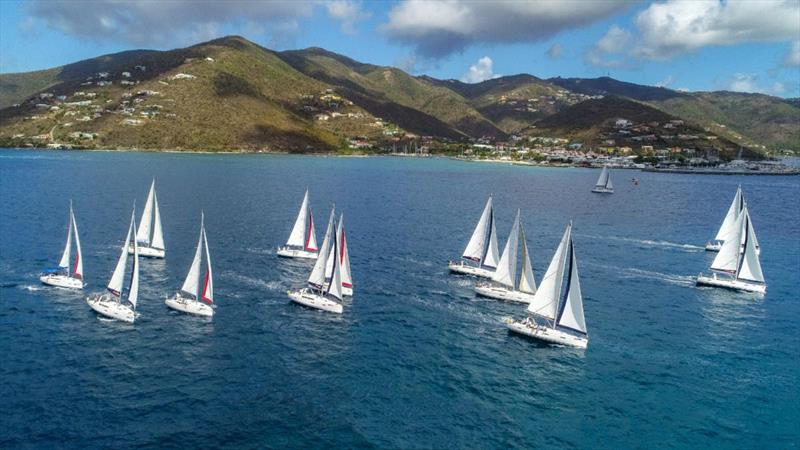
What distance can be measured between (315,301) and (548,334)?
2631 cm

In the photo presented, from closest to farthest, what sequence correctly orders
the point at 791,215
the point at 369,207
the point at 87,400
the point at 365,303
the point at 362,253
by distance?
1. the point at 87,400
2. the point at 365,303
3. the point at 362,253
4. the point at 369,207
5. the point at 791,215

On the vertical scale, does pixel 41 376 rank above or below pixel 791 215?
below

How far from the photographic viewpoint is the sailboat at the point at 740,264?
3167 inches

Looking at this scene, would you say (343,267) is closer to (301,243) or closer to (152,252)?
(301,243)

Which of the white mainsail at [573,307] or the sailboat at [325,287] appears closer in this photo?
the white mainsail at [573,307]

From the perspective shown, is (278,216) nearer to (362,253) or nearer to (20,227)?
(362,253)

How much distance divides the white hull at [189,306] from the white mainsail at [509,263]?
35.9 m

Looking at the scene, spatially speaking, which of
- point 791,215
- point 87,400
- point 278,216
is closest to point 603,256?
point 278,216

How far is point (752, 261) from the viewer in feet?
265

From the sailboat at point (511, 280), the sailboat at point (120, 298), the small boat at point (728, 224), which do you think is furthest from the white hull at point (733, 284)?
the sailboat at point (120, 298)

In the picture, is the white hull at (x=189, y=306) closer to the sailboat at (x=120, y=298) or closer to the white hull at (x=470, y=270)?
the sailboat at (x=120, y=298)

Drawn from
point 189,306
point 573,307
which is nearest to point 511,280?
point 573,307

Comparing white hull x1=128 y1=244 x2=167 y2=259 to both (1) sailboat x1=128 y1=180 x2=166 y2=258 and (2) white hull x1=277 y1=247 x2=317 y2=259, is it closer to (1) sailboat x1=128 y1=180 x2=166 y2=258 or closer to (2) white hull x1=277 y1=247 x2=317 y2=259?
(1) sailboat x1=128 y1=180 x2=166 y2=258

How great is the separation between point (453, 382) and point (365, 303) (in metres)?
21.8
